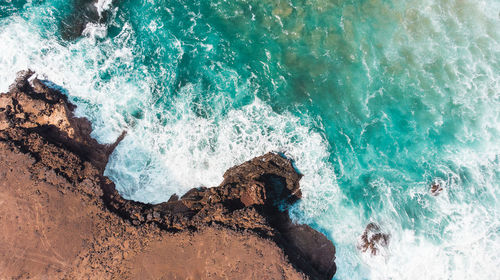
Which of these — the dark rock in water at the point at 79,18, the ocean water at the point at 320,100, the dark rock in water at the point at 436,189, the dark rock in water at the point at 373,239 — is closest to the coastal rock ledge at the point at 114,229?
the ocean water at the point at 320,100

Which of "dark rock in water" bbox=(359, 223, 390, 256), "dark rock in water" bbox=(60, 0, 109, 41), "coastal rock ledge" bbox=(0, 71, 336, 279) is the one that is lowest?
"coastal rock ledge" bbox=(0, 71, 336, 279)

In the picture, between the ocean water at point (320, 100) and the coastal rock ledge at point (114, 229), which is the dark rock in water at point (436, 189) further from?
the coastal rock ledge at point (114, 229)

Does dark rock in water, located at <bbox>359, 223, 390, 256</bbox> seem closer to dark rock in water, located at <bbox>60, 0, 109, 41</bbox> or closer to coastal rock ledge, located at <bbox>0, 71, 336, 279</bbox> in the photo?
coastal rock ledge, located at <bbox>0, 71, 336, 279</bbox>

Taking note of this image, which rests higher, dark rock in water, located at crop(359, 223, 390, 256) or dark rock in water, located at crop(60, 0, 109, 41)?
dark rock in water, located at crop(60, 0, 109, 41)

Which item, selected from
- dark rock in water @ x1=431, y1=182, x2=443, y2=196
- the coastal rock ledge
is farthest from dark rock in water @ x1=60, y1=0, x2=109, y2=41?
dark rock in water @ x1=431, y1=182, x2=443, y2=196

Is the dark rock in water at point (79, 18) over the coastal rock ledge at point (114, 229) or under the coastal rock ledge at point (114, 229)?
over

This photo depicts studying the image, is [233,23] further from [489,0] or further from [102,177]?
[489,0]

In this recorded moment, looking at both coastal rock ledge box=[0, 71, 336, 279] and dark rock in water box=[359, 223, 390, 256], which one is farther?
dark rock in water box=[359, 223, 390, 256]
